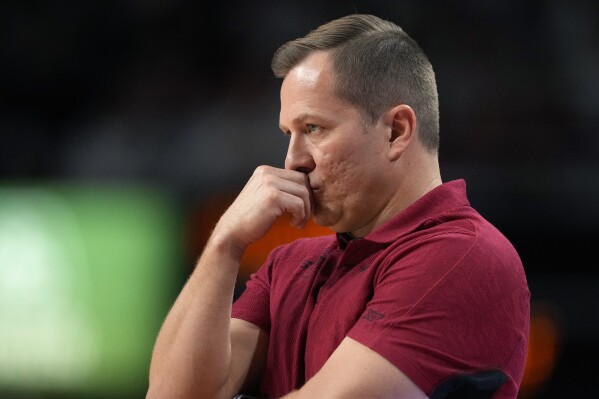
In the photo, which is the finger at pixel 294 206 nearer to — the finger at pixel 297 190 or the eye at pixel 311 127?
the finger at pixel 297 190

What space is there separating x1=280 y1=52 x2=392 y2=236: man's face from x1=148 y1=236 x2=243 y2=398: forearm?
10.8 inches

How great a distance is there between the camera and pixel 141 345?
17.8 feet

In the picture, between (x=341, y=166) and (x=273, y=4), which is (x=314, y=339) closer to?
(x=341, y=166)

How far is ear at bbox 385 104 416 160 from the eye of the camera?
7.57ft

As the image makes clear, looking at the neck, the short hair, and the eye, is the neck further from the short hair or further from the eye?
the eye

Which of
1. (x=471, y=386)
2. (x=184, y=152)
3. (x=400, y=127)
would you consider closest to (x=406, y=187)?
(x=400, y=127)

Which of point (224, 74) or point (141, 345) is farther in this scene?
point (224, 74)

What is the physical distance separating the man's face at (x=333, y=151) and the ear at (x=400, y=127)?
0.07 ft

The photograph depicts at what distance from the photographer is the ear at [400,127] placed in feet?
7.57

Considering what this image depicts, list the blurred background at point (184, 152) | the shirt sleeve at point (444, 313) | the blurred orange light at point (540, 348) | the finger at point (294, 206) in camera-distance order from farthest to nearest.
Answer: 1. the blurred background at point (184, 152)
2. the blurred orange light at point (540, 348)
3. the finger at point (294, 206)
4. the shirt sleeve at point (444, 313)

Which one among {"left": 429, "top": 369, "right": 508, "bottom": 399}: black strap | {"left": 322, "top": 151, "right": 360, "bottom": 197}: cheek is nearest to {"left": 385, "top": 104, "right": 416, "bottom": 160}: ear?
{"left": 322, "top": 151, "right": 360, "bottom": 197}: cheek

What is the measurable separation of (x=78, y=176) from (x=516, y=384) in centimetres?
414

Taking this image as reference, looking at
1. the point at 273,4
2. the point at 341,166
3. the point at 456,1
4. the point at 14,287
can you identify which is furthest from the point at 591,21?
the point at 341,166

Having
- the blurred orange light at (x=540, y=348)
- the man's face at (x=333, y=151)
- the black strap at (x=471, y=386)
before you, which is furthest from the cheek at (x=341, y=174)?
the blurred orange light at (x=540, y=348)
